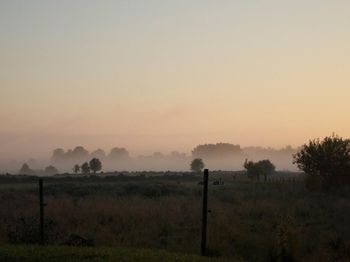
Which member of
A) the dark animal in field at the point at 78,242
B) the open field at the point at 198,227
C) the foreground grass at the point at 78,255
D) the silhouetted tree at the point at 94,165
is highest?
the foreground grass at the point at 78,255

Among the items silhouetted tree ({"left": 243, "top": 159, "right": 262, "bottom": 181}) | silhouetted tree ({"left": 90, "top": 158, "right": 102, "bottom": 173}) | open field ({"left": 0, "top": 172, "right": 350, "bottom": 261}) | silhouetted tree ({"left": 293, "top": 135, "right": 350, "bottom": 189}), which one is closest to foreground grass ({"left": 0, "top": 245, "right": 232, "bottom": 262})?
open field ({"left": 0, "top": 172, "right": 350, "bottom": 261})

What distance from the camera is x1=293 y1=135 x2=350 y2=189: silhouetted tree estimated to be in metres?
47.4

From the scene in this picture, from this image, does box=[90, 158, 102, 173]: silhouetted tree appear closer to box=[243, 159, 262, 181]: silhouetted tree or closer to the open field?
box=[243, 159, 262, 181]: silhouetted tree

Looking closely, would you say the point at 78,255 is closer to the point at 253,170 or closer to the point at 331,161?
the point at 331,161

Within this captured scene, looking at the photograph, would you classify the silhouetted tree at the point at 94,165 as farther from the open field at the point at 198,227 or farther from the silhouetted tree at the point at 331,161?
the open field at the point at 198,227

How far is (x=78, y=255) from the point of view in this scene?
1309 cm

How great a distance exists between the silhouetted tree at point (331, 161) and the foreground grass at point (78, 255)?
3698 centimetres

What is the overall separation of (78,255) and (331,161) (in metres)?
39.0

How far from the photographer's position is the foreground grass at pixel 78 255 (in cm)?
1260

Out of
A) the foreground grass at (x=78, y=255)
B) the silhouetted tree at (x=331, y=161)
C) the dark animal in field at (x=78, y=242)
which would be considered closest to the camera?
the foreground grass at (x=78, y=255)

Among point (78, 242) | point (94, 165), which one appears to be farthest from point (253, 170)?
point (94, 165)

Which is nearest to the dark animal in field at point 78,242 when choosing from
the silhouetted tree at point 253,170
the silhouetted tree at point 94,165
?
the silhouetted tree at point 253,170

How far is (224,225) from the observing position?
20.8 m

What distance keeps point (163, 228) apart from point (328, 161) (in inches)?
1171
